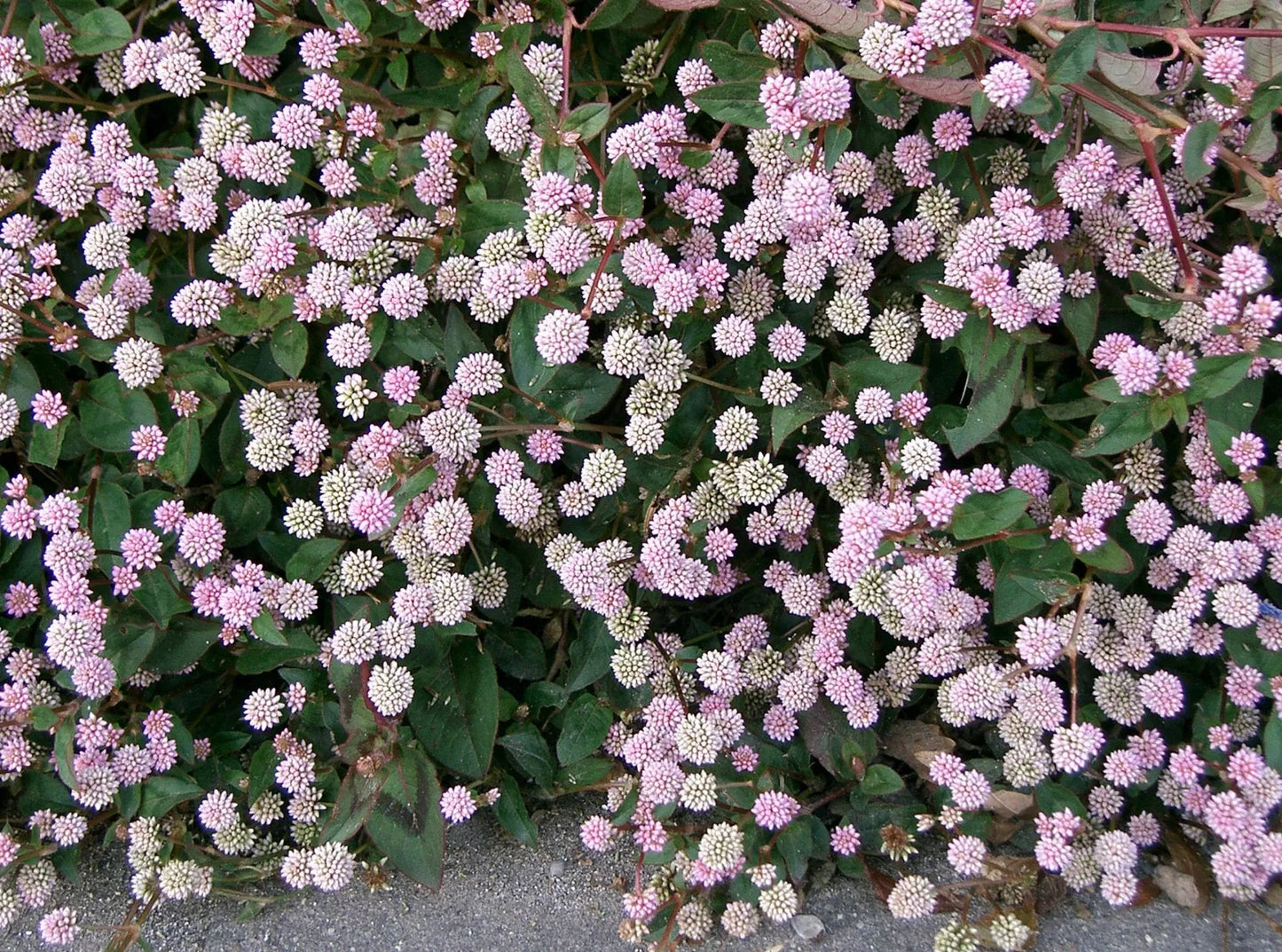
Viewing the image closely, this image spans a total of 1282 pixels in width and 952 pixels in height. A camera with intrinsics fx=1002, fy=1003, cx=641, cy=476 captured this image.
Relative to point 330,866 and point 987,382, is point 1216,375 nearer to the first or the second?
point 987,382

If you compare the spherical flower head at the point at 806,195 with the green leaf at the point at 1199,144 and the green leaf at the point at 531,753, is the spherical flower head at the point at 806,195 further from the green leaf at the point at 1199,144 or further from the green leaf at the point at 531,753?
the green leaf at the point at 531,753

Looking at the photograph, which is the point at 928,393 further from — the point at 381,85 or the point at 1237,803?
the point at 381,85

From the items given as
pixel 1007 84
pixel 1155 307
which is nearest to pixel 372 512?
pixel 1007 84

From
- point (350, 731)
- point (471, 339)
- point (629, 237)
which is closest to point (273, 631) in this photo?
point (350, 731)

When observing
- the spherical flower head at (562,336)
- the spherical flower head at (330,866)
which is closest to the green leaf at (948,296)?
the spherical flower head at (562,336)

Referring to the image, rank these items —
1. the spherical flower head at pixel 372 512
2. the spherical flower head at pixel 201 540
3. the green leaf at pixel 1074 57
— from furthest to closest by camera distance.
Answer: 1. the spherical flower head at pixel 201 540
2. the spherical flower head at pixel 372 512
3. the green leaf at pixel 1074 57
